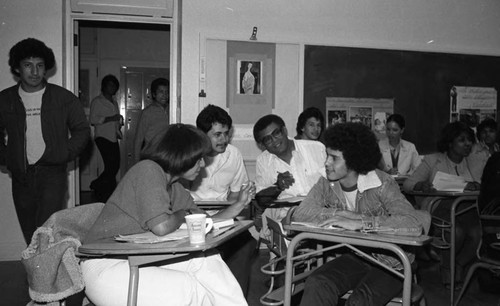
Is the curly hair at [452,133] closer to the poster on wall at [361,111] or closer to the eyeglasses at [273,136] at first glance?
the poster on wall at [361,111]

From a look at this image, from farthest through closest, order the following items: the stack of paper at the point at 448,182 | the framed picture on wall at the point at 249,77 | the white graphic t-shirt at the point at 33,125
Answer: the framed picture on wall at the point at 249,77
the stack of paper at the point at 448,182
the white graphic t-shirt at the point at 33,125

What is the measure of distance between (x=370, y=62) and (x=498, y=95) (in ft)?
5.35

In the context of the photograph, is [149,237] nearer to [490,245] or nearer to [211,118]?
[211,118]

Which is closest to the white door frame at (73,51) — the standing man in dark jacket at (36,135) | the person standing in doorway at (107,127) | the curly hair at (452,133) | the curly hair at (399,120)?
the standing man in dark jacket at (36,135)

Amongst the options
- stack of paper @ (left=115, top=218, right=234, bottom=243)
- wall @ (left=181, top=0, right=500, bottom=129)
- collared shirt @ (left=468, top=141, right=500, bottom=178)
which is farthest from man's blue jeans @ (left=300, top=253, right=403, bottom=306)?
wall @ (left=181, top=0, right=500, bottom=129)

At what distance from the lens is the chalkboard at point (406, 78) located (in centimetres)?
491

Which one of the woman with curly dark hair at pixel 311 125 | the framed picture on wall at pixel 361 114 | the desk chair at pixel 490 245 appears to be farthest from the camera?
the framed picture on wall at pixel 361 114

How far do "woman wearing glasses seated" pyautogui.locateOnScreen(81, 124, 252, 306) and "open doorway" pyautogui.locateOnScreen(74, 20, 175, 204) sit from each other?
6.19m

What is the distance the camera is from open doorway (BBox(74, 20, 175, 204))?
8.02 meters

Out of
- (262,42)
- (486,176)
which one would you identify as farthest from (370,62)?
(486,176)

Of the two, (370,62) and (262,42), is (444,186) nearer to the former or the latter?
(370,62)

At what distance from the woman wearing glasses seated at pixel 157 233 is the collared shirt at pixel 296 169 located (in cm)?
137

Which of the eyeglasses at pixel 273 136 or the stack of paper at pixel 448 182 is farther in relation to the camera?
the stack of paper at pixel 448 182

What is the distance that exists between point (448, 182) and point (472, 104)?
217 centimetres
